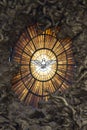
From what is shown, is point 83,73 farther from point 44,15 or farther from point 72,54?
point 44,15

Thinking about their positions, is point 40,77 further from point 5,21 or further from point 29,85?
point 5,21

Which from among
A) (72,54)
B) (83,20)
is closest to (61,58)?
(72,54)

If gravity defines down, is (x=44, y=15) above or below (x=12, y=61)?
above

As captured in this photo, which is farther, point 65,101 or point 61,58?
point 61,58

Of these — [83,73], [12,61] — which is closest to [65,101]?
[83,73]

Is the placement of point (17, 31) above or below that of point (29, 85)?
above

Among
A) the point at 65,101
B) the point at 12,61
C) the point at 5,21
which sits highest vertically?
the point at 5,21
